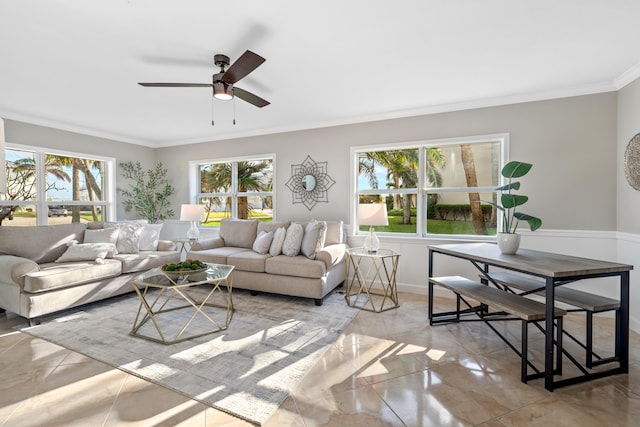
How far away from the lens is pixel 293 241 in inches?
148

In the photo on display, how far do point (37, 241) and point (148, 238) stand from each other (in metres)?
1.19

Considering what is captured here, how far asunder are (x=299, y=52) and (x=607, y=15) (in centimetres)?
217

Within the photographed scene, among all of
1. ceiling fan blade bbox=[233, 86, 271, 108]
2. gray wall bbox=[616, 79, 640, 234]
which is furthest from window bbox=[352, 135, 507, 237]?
ceiling fan blade bbox=[233, 86, 271, 108]

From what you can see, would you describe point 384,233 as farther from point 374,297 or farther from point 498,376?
point 498,376

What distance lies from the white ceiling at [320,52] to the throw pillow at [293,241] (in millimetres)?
1611

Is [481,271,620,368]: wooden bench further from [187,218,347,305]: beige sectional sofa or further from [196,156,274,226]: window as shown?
[196,156,274,226]: window

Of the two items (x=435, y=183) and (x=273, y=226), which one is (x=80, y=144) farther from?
(x=435, y=183)

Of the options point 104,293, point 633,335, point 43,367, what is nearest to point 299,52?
point 43,367

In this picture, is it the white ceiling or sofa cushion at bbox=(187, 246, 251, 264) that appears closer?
the white ceiling

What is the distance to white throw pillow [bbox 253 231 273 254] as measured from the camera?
3.99 metres

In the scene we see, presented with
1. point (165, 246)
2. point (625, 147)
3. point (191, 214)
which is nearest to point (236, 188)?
point (191, 214)

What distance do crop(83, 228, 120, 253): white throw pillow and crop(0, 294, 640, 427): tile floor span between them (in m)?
1.62

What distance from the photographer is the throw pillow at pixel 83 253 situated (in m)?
3.51

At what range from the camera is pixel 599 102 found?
313 cm
